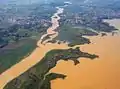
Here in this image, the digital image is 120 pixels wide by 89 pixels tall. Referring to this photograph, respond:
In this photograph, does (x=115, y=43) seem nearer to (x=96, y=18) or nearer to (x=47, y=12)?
(x=96, y=18)

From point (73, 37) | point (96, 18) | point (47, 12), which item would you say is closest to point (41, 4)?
point (47, 12)

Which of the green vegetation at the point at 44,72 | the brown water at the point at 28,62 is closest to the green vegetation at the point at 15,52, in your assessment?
the brown water at the point at 28,62

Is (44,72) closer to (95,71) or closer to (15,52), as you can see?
(95,71)

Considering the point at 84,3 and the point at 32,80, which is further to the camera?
the point at 84,3

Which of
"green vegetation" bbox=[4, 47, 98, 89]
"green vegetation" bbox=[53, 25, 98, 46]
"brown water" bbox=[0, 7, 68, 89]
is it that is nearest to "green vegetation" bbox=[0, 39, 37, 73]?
"brown water" bbox=[0, 7, 68, 89]

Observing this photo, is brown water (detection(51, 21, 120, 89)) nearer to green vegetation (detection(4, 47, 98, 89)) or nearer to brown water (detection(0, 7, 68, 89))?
green vegetation (detection(4, 47, 98, 89))
